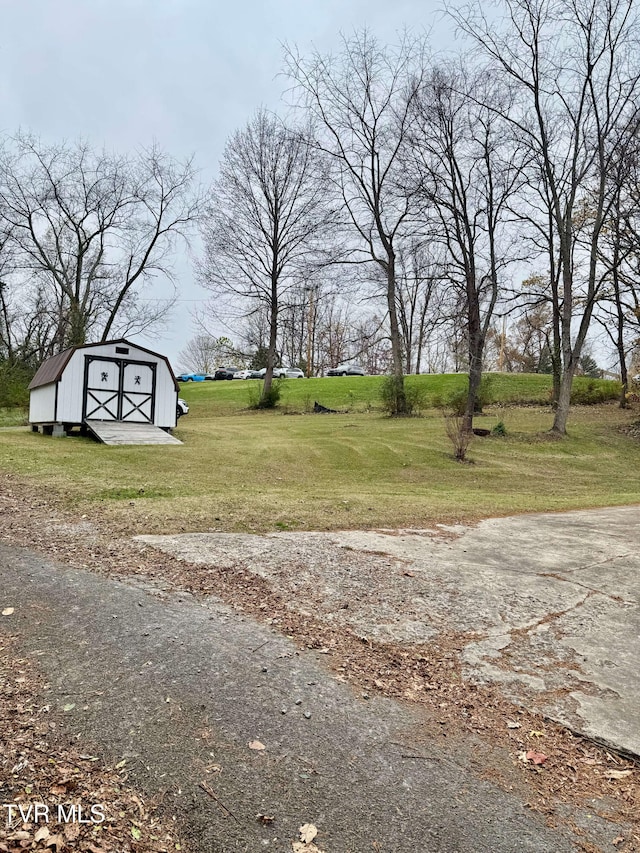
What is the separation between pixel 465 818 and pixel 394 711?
0.68m

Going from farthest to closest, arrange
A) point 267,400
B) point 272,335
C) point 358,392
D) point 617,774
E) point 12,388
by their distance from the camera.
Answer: point 358,392 → point 267,400 → point 272,335 → point 12,388 → point 617,774

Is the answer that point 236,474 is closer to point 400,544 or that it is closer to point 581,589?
point 400,544

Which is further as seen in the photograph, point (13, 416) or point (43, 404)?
point (13, 416)

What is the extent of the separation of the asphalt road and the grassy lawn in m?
2.65

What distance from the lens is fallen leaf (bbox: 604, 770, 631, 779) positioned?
2.12m

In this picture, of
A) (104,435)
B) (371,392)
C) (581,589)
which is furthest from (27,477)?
(371,392)

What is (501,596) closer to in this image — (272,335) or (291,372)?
(272,335)

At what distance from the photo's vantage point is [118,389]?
1725 cm

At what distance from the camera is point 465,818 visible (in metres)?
1.84

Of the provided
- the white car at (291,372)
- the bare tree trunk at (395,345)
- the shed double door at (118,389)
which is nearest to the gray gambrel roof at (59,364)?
the shed double door at (118,389)

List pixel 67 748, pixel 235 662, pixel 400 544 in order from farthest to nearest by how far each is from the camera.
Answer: pixel 400 544 → pixel 235 662 → pixel 67 748

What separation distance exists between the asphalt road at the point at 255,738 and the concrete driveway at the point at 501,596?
0.72 m

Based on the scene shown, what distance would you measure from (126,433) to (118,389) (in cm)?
235

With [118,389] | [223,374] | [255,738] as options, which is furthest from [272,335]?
[255,738]
